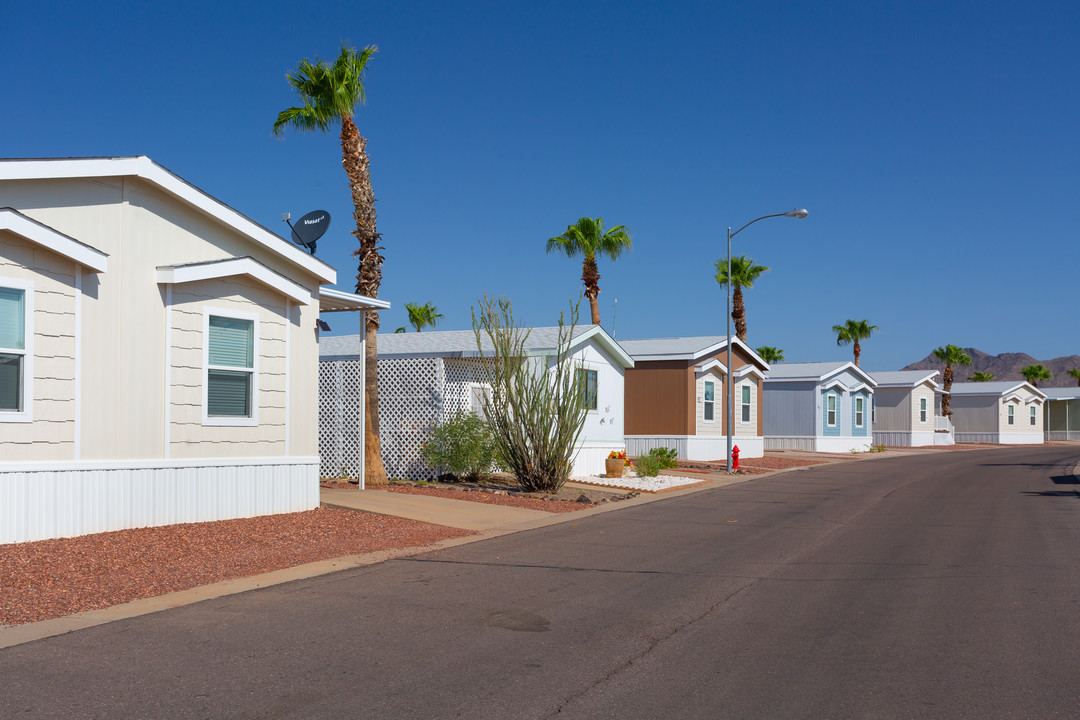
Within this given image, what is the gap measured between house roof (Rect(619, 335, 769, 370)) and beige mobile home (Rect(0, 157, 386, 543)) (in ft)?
60.8

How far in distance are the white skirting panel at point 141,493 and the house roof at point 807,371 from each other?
101ft

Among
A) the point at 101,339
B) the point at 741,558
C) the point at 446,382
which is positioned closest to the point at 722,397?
the point at 446,382

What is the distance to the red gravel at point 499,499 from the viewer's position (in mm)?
16422

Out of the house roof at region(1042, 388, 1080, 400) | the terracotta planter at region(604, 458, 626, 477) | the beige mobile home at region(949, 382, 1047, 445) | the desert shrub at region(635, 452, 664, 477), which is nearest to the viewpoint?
the terracotta planter at region(604, 458, 626, 477)

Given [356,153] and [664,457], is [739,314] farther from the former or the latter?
[356,153]

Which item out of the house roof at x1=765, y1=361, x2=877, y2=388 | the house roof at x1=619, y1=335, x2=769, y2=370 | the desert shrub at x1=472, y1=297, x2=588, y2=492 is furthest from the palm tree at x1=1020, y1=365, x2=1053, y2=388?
the desert shrub at x1=472, y1=297, x2=588, y2=492

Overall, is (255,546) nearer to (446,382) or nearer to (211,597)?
(211,597)

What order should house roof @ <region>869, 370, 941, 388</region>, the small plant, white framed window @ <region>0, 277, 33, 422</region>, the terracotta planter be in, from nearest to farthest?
white framed window @ <region>0, 277, 33, 422</region>
the terracotta planter
the small plant
house roof @ <region>869, 370, 941, 388</region>

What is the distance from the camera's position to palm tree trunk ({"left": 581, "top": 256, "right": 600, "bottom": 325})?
38031 millimetres

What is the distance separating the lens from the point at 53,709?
5.32 metres

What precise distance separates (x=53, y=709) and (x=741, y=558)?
7665 millimetres

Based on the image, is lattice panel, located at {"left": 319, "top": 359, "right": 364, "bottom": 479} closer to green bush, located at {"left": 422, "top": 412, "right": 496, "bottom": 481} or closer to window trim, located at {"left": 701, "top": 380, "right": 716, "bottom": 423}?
green bush, located at {"left": 422, "top": 412, "right": 496, "bottom": 481}

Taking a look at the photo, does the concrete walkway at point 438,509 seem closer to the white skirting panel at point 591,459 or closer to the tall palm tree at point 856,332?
the white skirting panel at point 591,459

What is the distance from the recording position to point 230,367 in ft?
42.4
